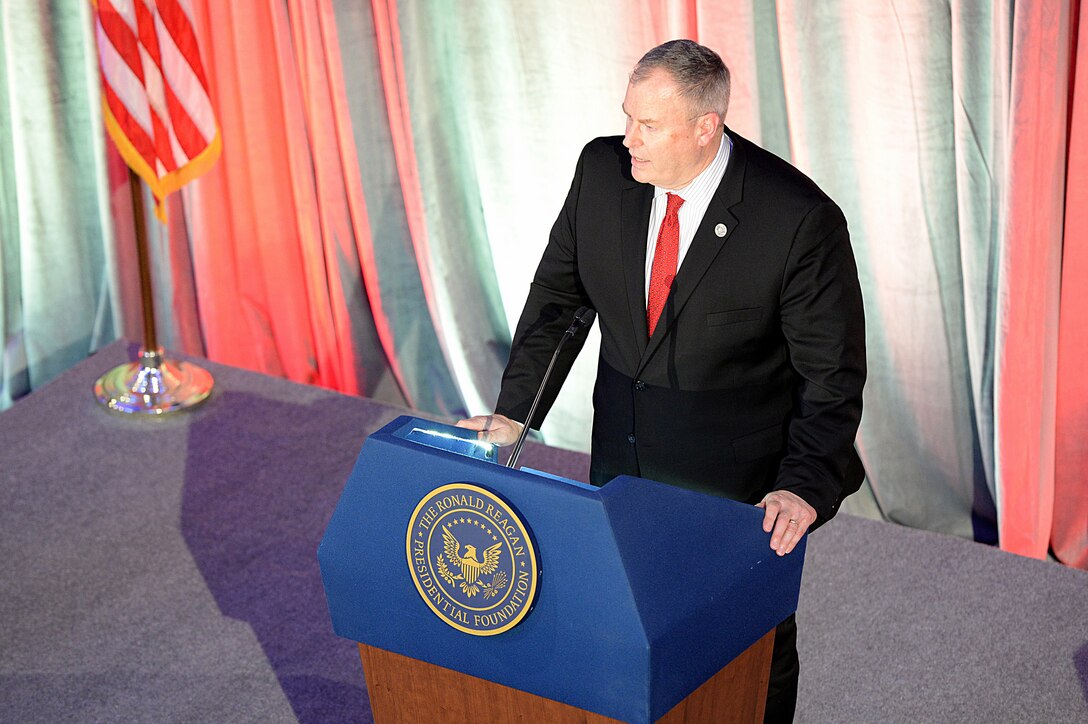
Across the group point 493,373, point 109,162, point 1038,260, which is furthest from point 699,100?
point 109,162

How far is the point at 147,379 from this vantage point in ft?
15.4

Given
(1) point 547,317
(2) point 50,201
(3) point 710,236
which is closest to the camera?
(3) point 710,236

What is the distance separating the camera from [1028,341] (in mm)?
3543

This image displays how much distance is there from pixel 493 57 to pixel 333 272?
3.30 feet

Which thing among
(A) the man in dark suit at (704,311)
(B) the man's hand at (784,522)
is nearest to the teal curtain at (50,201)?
(A) the man in dark suit at (704,311)

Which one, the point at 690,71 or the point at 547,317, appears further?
the point at 547,317

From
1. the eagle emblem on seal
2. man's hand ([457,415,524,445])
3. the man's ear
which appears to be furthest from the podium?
the man's ear

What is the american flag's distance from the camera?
429 centimetres

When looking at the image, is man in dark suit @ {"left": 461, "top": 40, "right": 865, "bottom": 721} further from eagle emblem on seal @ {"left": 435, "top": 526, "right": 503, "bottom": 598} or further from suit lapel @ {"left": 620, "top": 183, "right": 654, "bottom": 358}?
eagle emblem on seal @ {"left": 435, "top": 526, "right": 503, "bottom": 598}

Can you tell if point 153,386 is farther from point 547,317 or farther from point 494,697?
point 494,697

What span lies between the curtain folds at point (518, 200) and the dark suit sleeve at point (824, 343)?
141 centimetres

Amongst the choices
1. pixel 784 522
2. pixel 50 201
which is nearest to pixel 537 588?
pixel 784 522

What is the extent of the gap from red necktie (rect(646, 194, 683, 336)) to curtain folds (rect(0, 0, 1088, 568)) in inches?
57.8

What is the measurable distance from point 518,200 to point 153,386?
1.46 meters
